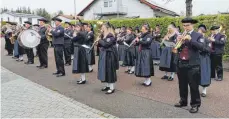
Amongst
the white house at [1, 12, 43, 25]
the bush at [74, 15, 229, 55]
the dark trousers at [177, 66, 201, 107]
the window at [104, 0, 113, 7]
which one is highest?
the white house at [1, 12, 43, 25]

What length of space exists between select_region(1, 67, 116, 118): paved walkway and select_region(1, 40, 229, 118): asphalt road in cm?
35

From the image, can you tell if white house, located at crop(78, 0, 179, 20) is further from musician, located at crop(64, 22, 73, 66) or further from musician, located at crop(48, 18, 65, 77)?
musician, located at crop(48, 18, 65, 77)

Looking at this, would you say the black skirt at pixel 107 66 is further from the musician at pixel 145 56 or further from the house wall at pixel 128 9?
the house wall at pixel 128 9

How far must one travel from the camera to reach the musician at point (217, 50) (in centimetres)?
841

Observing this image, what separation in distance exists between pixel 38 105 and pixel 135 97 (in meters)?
2.35

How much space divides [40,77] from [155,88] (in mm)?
4249

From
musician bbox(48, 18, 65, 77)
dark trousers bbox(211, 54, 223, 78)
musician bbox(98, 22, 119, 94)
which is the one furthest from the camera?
musician bbox(48, 18, 65, 77)

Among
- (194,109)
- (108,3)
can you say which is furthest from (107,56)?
(108,3)

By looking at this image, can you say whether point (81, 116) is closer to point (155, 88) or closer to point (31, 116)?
point (31, 116)

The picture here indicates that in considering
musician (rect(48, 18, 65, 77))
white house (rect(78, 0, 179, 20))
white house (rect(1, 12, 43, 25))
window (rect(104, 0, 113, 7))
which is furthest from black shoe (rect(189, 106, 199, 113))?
white house (rect(1, 12, 43, 25))

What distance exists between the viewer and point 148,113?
5.46 m

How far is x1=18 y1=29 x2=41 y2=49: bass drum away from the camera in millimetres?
10828

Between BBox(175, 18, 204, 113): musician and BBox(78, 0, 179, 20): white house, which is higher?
BBox(78, 0, 179, 20): white house

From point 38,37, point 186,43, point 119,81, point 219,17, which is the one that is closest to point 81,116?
point 186,43
